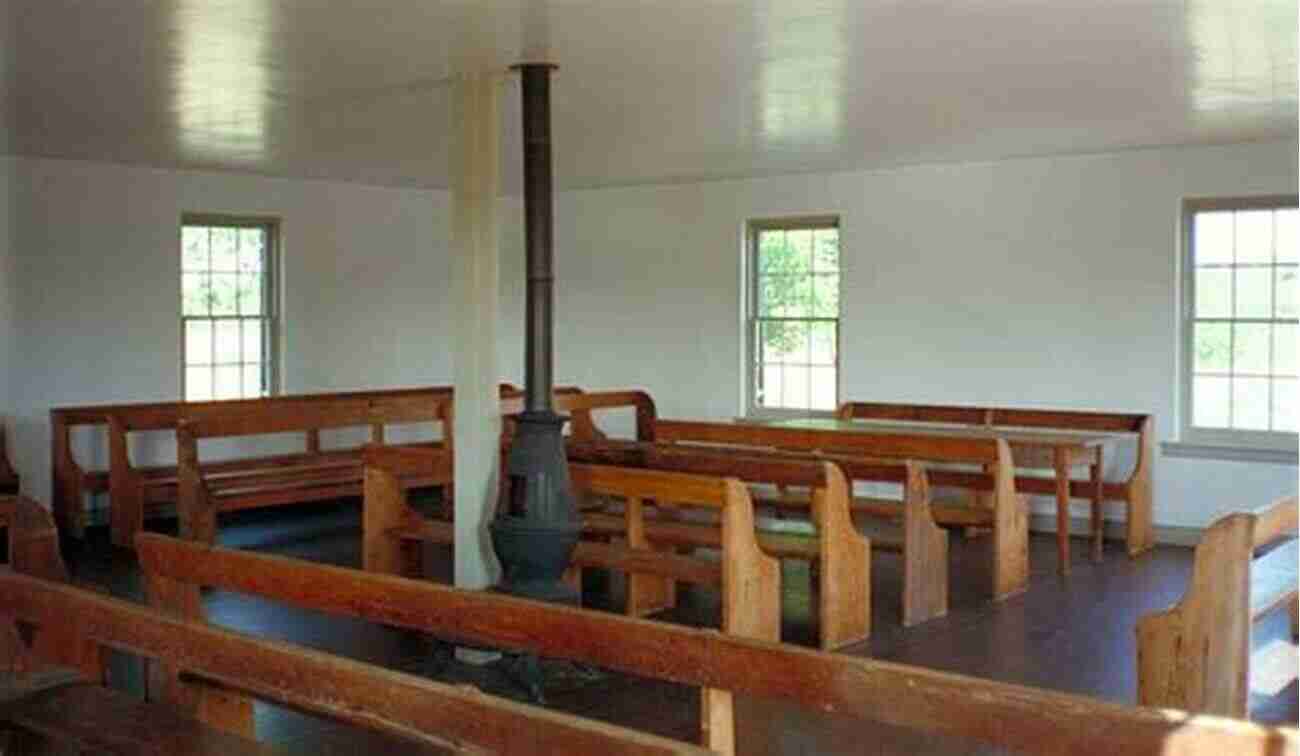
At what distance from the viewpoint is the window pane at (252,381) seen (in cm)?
1095

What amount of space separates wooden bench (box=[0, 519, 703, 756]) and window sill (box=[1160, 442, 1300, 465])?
22.1 feet

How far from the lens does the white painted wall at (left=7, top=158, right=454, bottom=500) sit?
961 centimetres

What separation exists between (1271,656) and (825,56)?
3.12m

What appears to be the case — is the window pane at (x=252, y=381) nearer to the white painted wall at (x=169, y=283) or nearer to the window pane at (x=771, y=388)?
the white painted wall at (x=169, y=283)

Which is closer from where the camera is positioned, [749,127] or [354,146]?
[749,127]

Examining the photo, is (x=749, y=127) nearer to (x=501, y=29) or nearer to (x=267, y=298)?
(x=501, y=29)

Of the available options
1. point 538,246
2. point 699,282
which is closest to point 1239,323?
point 699,282

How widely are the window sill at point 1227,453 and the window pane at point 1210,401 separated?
0.16 meters

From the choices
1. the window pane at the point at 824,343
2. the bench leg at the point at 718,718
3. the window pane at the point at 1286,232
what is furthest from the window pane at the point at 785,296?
the bench leg at the point at 718,718

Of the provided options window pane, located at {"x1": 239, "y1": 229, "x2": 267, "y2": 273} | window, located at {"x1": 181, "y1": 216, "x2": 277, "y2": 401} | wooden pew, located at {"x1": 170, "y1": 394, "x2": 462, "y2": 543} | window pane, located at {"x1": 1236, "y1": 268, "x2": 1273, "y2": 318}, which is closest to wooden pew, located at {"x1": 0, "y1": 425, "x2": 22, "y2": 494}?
wooden pew, located at {"x1": 170, "y1": 394, "x2": 462, "y2": 543}

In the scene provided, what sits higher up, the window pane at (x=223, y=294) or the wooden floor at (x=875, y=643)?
the window pane at (x=223, y=294)

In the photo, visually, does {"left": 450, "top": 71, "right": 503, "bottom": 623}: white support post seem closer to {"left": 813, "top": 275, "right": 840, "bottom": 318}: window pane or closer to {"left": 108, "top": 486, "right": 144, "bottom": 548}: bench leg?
{"left": 108, "top": 486, "right": 144, "bottom": 548}: bench leg

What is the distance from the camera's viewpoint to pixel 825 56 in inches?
232

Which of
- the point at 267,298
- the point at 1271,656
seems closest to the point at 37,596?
the point at 1271,656
